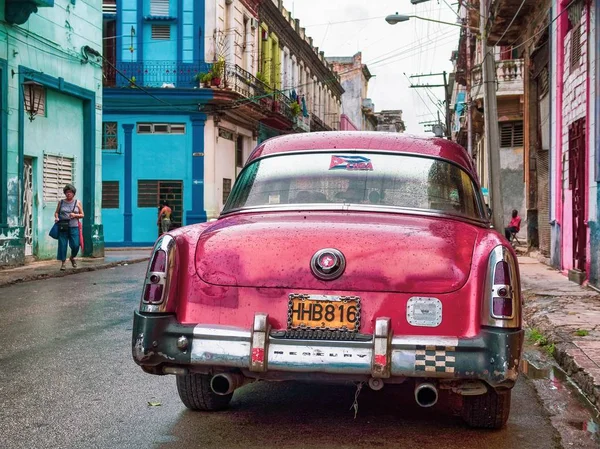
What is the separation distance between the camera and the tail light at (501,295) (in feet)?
13.5

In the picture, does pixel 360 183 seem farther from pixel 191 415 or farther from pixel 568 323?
pixel 568 323

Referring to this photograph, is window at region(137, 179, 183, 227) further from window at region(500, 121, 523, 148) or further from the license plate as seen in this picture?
the license plate

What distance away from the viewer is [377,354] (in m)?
3.99

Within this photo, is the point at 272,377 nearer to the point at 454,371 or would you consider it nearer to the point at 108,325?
the point at 454,371

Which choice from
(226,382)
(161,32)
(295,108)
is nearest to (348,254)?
(226,382)

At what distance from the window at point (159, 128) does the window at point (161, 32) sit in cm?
305

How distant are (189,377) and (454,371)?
155 cm

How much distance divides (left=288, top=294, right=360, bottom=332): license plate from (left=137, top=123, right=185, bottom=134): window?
25878 mm

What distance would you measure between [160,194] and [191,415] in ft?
82.8

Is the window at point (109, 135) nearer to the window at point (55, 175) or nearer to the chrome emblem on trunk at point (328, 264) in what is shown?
the window at point (55, 175)

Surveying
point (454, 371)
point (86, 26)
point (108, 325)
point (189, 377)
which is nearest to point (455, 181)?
point (454, 371)

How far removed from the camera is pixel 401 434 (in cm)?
438

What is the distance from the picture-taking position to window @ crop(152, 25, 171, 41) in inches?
1162

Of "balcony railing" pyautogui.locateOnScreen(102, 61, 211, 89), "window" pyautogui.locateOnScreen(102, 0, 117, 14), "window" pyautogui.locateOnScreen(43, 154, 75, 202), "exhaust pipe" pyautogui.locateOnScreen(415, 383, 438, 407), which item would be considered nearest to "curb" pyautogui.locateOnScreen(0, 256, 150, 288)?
"window" pyautogui.locateOnScreen(43, 154, 75, 202)
